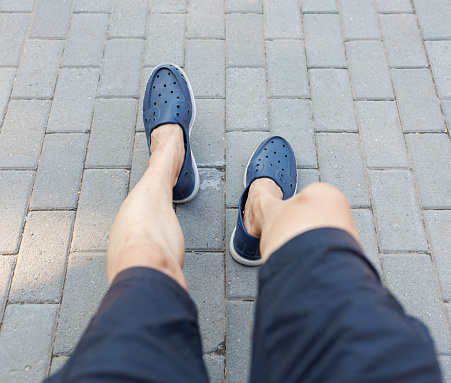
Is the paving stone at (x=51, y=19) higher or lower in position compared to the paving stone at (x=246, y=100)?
higher

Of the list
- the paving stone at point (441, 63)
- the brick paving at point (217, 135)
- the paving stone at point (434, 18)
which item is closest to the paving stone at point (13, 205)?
the brick paving at point (217, 135)

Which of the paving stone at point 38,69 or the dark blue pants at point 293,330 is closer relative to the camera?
the dark blue pants at point 293,330

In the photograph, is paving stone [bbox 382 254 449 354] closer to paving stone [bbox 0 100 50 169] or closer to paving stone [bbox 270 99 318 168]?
paving stone [bbox 270 99 318 168]

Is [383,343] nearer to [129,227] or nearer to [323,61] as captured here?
[129,227]

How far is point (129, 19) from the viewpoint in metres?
2.59

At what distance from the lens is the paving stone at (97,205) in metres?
1.98

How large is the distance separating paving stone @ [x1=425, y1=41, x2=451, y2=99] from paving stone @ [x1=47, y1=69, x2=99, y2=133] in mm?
2051

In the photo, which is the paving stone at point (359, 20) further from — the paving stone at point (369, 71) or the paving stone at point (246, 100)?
the paving stone at point (246, 100)

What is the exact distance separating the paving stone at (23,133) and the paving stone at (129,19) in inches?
26.1

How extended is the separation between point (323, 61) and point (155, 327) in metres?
1.99

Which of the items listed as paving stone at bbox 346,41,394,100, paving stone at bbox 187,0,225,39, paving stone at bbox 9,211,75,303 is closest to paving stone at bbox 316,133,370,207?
paving stone at bbox 346,41,394,100

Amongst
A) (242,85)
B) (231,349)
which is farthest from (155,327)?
(242,85)

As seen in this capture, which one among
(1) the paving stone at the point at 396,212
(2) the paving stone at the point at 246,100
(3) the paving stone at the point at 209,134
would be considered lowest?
(1) the paving stone at the point at 396,212

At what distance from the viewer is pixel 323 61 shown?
2.46 m
